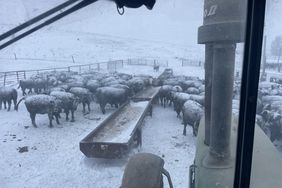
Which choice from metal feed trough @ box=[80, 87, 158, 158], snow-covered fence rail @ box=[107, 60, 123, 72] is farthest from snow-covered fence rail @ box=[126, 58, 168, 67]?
metal feed trough @ box=[80, 87, 158, 158]

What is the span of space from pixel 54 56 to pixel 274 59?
29463 millimetres

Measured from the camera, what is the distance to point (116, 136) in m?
6.73

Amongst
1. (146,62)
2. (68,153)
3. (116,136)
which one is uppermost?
(146,62)

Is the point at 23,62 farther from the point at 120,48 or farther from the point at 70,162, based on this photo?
the point at 70,162

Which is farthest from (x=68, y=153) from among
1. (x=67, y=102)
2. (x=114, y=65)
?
(x=114, y=65)

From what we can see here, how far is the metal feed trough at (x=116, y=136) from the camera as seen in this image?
5.75m

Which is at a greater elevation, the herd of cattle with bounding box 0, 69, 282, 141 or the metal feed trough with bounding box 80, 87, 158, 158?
the herd of cattle with bounding box 0, 69, 282, 141

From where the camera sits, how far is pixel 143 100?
10.6m

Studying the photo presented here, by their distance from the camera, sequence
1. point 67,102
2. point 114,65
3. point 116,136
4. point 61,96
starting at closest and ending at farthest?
point 116,136, point 67,102, point 61,96, point 114,65

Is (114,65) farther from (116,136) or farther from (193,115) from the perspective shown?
(116,136)

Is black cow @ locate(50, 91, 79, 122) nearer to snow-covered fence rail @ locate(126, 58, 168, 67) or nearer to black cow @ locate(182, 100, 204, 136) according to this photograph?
black cow @ locate(182, 100, 204, 136)

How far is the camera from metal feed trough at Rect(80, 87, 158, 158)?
5750mm

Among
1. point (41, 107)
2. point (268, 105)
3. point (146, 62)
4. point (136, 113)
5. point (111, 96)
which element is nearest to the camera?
point (268, 105)

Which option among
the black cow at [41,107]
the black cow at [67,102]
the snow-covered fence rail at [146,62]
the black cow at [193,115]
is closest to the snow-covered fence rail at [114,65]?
the snow-covered fence rail at [146,62]
